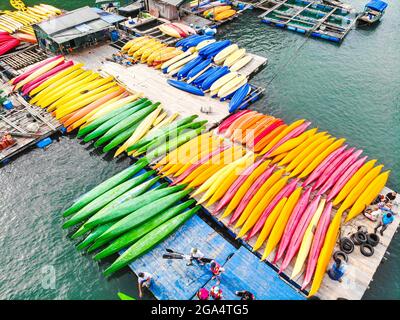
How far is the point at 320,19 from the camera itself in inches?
1959

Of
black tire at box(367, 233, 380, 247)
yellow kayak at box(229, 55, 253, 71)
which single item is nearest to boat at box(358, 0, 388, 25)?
yellow kayak at box(229, 55, 253, 71)

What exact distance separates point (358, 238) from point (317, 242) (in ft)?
8.82

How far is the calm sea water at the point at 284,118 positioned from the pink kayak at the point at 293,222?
5.94 m

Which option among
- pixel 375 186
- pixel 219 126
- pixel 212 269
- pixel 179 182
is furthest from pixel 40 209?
pixel 375 186

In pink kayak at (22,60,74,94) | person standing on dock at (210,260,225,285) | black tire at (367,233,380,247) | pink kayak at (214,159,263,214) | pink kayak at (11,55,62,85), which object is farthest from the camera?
pink kayak at (11,55,62,85)

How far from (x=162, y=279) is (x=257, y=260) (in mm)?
5962

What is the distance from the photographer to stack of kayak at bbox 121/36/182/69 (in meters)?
36.0

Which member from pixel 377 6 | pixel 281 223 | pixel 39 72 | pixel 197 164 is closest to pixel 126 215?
pixel 197 164

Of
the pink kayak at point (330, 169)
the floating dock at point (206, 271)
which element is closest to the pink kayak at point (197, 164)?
the floating dock at point (206, 271)

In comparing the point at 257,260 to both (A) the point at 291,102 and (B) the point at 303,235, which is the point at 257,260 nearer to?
(B) the point at 303,235

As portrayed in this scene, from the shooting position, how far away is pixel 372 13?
49562mm

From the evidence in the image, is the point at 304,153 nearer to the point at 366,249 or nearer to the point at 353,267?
the point at 366,249

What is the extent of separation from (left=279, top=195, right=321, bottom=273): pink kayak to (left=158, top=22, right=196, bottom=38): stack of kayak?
30450 mm

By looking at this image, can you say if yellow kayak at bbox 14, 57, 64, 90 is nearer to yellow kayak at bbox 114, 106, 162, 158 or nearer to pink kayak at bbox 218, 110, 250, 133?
yellow kayak at bbox 114, 106, 162, 158
